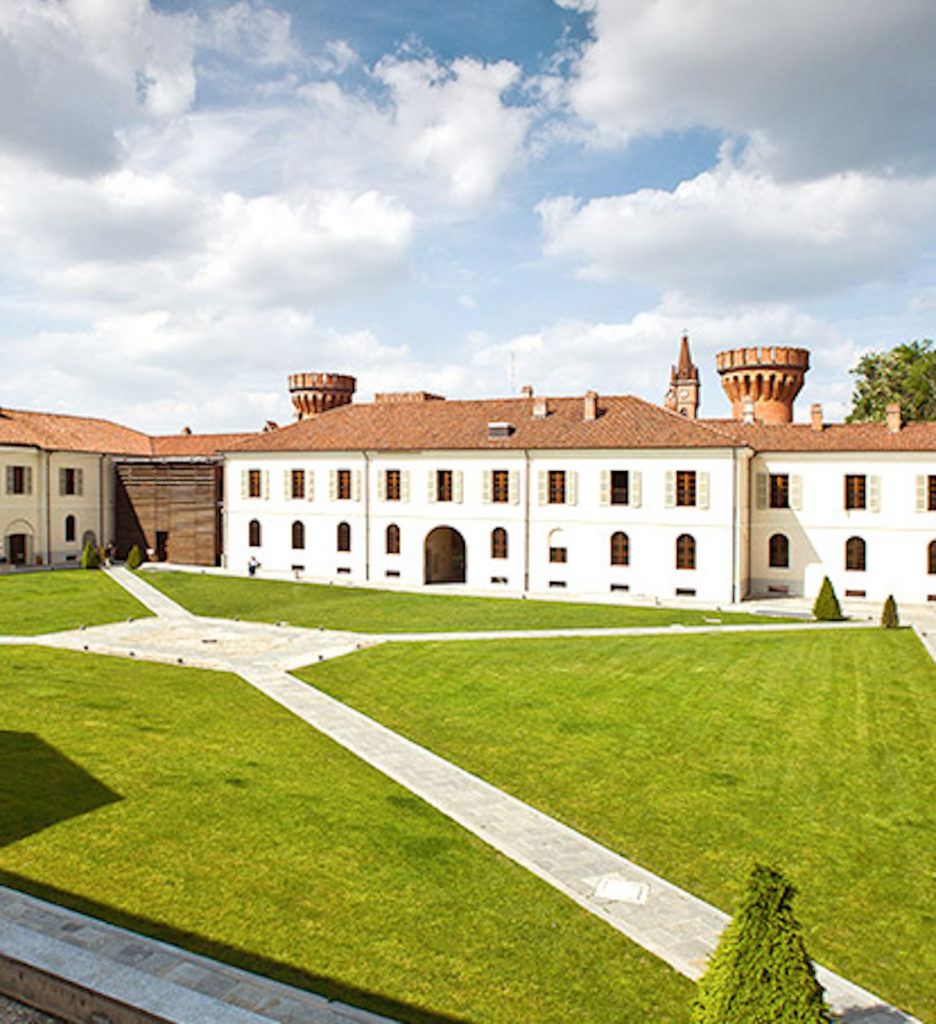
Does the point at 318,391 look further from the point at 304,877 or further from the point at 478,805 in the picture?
the point at 304,877

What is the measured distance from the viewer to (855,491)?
124 feet

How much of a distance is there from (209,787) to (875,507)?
3300 centimetres

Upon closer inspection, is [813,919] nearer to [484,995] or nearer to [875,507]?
[484,995]

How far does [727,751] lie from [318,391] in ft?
154

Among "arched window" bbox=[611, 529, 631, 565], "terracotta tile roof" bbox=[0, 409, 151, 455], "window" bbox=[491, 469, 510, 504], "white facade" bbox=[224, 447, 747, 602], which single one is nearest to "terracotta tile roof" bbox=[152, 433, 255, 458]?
"terracotta tile roof" bbox=[0, 409, 151, 455]

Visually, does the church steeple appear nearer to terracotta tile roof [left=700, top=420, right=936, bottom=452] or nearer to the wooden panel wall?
terracotta tile roof [left=700, top=420, right=936, bottom=452]

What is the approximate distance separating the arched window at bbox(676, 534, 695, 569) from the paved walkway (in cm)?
1335

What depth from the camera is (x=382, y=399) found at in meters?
52.0

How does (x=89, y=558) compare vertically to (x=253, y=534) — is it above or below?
below

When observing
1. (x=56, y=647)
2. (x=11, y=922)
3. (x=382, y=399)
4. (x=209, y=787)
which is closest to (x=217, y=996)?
(x=11, y=922)

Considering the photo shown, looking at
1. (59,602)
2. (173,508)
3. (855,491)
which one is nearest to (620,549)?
(855,491)

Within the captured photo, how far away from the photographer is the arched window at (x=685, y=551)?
37844mm

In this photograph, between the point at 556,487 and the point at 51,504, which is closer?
the point at 556,487

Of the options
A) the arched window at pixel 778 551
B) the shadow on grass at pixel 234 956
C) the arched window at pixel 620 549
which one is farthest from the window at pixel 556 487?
the shadow on grass at pixel 234 956
